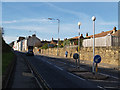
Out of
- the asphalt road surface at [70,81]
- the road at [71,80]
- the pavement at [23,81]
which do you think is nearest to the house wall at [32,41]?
the road at [71,80]

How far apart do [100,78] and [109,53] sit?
12.8 metres

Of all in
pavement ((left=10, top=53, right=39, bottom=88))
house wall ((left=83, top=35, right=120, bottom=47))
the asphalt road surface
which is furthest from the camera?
house wall ((left=83, top=35, right=120, bottom=47))

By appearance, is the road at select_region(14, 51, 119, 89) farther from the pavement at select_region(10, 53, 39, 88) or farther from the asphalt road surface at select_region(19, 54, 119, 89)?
the pavement at select_region(10, 53, 39, 88)

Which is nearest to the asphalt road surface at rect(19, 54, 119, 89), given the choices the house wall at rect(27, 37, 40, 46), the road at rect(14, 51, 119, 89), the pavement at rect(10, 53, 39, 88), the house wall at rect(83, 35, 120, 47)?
the road at rect(14, 51, 119, 89)

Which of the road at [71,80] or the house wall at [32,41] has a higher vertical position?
the house wall at [32,41]

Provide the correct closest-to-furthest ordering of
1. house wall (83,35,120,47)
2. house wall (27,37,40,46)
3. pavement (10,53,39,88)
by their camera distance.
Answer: pavement (10,53,39,88), house wall (83,35,120,47), house wall (27,37,40,46)

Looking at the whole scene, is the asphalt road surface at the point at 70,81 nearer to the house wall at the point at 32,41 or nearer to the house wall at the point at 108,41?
the house wall at the point at 108,41

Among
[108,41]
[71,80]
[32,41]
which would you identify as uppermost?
[32,41]

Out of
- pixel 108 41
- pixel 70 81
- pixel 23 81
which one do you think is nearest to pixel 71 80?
pixel 70 81

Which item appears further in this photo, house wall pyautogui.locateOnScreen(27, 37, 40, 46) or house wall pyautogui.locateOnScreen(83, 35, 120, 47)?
house wall pyautogui.locateOnScreen(27, 37, 40, 46)

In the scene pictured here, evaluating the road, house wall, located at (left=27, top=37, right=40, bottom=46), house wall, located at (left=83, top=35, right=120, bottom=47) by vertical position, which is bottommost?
the road

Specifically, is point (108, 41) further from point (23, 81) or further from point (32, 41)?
point (32, 41)

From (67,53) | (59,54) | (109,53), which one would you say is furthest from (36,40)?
(109,53)

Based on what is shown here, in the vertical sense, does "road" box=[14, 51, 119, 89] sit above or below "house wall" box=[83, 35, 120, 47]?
below
